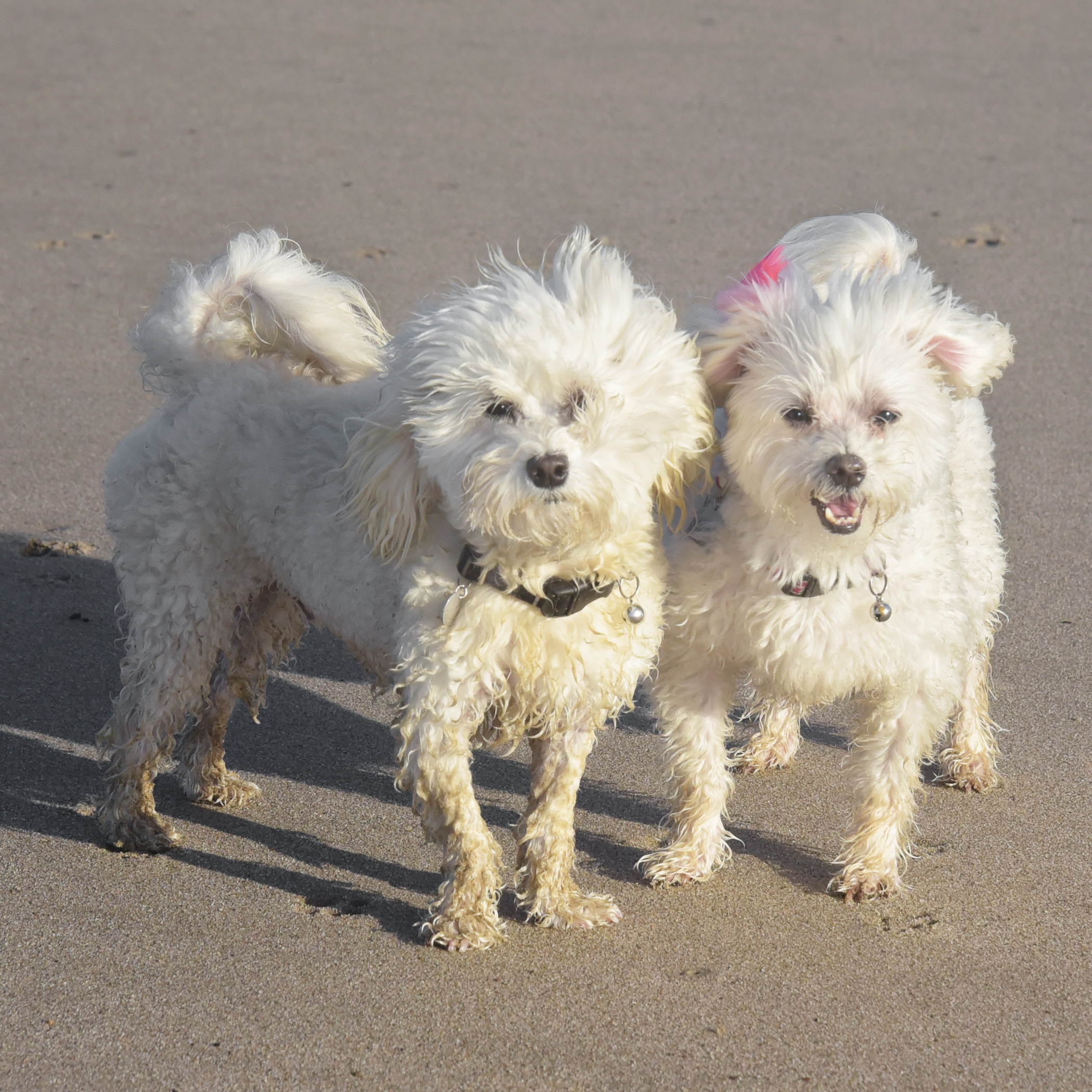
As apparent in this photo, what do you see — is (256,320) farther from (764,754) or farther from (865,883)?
(865,883)

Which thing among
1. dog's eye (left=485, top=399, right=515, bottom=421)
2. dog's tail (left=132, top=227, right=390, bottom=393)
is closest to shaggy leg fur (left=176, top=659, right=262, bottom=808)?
dog's tail (left=132, top=227, right=390, bottom=393)

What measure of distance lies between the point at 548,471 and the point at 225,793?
1915 millimetres

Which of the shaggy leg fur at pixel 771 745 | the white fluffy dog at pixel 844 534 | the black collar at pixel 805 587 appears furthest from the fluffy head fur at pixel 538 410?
the shaggy leg fur at pixel 771 745

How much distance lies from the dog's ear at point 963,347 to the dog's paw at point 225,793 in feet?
7.95

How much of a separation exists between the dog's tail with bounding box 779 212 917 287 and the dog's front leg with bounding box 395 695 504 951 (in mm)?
1603

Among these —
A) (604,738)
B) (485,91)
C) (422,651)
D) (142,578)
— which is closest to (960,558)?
(604,738)

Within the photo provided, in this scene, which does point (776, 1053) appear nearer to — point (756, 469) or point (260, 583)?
point (756, 469)

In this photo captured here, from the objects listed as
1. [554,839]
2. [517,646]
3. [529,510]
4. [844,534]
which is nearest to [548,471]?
[529,510]

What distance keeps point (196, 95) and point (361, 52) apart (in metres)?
1.78

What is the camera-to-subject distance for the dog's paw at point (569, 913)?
12.0ft

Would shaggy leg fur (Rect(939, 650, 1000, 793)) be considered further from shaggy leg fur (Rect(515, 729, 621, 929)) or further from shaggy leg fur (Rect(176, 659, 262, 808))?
shaggy leg fur (Rect(176, 659, 262, 808))

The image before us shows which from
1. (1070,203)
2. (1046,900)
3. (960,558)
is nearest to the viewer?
(1046,900)

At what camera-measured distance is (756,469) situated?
331cm

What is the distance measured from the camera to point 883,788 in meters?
3.83
